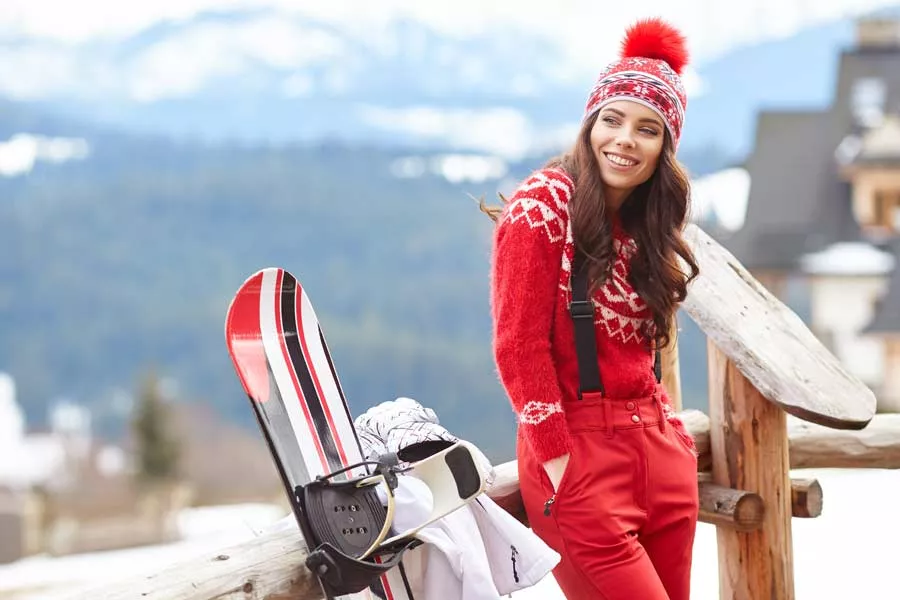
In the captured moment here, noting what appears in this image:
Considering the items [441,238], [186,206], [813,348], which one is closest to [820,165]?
[441,238]

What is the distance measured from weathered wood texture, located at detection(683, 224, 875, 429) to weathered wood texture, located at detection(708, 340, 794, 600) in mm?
111

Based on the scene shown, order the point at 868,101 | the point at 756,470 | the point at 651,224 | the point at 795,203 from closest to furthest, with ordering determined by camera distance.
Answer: the point at 651,224 < the point at 756,470 < the point at 868,101 < the point at 795,203

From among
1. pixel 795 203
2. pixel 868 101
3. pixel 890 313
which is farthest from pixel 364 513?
pixel 868 101

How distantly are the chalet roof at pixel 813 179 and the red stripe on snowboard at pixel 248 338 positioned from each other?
20.6 metres

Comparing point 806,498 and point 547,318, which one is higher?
point 547,318

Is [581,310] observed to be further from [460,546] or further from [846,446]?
[846,446]

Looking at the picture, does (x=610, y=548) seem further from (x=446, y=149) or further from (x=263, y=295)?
(x=446, y=149)

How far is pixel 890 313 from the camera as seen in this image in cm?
2094

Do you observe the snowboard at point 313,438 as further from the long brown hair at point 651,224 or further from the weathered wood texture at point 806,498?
the weathered wood texture at point 806,498

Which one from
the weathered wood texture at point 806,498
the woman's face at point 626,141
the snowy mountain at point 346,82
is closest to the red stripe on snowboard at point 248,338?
the woman's face at point 626,141

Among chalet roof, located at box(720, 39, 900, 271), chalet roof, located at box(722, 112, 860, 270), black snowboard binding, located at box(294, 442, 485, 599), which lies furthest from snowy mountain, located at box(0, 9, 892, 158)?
black snowboard binding, located at box(294, 442, 485, 599)

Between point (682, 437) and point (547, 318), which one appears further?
point (682, 437)

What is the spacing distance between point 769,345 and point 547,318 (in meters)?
0.81

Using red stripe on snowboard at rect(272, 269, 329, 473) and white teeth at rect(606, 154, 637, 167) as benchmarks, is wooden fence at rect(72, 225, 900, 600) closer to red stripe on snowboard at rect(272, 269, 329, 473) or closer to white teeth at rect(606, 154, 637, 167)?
red stripe on snowboard at rect(272, 269, 329, 473)
